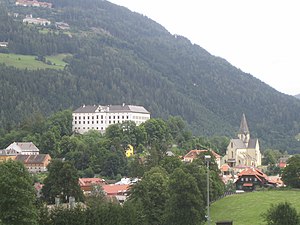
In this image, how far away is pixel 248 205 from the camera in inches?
3297

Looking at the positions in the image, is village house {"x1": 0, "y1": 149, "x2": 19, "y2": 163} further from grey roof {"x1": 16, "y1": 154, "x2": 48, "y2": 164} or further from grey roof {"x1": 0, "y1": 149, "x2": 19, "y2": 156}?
grey roof {"x1": 16, "y1": 154, "x2": 48, "y2": 164}

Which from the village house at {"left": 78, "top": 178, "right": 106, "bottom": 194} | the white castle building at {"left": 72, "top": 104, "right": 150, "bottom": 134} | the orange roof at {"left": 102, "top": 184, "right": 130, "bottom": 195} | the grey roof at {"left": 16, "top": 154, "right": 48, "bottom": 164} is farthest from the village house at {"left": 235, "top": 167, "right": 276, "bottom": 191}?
the white castle building at {"left": 72, "top": 104, "right": 150, "bottom": 134}

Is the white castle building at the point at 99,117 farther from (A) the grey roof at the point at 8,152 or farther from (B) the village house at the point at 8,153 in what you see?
(B) the village house at the point at 8,153

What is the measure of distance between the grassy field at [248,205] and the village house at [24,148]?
190 feet

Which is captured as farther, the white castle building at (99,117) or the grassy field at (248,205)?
the white castle building at (99,117)

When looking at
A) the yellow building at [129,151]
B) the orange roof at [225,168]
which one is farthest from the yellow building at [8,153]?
the orange roof at [225,168]

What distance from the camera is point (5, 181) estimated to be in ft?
174

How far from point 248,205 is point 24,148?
71.3 metres

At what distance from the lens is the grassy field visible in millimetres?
74875

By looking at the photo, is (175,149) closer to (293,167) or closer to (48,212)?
(293,167)

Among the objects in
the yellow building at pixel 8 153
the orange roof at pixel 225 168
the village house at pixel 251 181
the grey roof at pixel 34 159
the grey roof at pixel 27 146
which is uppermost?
the village house at pixel 251 181

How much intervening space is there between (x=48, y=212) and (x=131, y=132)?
8948 cm

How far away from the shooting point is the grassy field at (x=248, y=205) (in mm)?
74875

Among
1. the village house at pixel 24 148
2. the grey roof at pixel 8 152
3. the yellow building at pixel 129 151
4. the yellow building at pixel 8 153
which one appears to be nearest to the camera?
the yellow building at pixel 8 153
